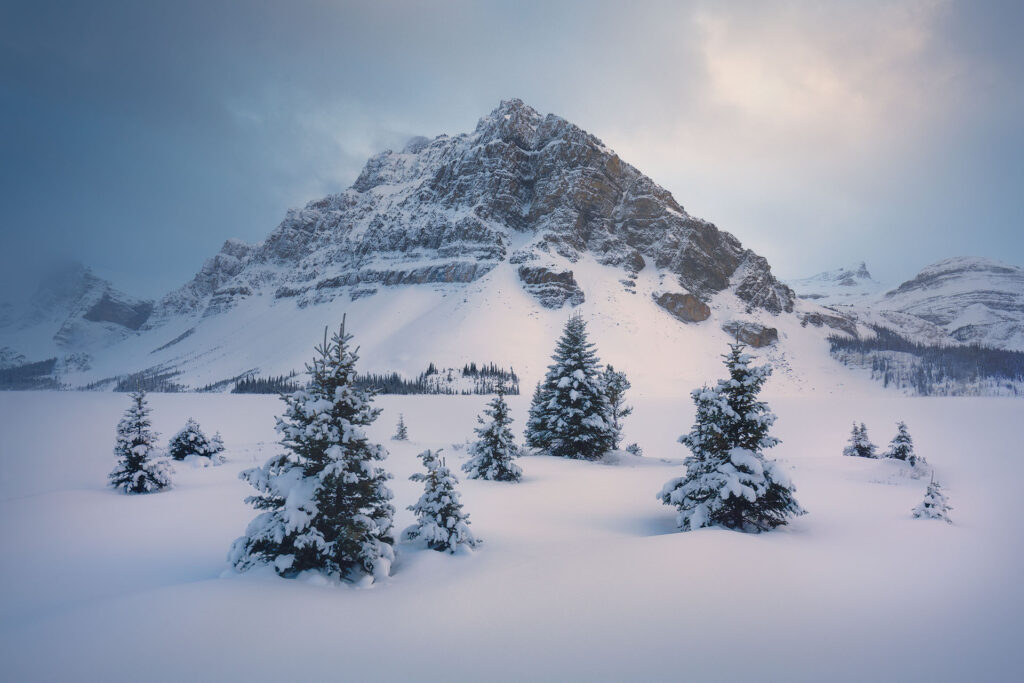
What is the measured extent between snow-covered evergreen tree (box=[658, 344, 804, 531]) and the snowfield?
761mm

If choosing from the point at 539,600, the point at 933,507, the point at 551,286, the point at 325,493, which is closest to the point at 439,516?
the point at 325,493

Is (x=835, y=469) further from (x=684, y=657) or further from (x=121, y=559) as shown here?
(x=121, y=559)

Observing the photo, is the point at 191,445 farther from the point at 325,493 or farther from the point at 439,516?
the point at 439,516

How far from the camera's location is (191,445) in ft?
79.0

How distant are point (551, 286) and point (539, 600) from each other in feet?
465

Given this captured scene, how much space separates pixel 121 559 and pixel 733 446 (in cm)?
1394

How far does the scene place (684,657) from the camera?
459 cm

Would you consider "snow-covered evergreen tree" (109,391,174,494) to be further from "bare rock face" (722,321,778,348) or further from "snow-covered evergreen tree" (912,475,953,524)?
"bare rock face" (722,321,778,348)

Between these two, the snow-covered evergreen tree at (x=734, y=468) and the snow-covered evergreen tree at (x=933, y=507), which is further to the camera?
the snow-covered evergreen tree at (x=933, y=507)

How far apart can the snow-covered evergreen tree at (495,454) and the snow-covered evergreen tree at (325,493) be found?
940 cm

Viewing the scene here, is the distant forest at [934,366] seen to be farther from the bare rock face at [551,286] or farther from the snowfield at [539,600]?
the snowfield at [539,600]

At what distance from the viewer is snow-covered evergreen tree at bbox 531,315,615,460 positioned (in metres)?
22.7

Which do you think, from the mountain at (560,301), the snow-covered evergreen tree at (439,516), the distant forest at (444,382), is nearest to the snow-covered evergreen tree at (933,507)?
the snow-covered evergreen tree at (439,516)

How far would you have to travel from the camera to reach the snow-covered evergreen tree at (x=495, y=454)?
54.6 ft
